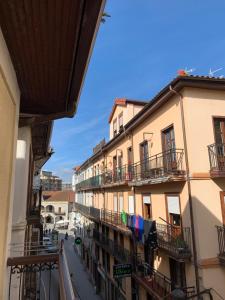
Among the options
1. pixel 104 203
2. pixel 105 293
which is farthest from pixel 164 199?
pixel 105 293

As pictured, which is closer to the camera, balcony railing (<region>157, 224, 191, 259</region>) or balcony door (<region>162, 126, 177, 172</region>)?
balcony railing (<region>157, 224, 191, 259</region>)

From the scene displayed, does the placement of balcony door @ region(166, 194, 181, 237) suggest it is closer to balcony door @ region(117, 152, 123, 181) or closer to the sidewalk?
balcony door @ region(117, 152, 123, 181)

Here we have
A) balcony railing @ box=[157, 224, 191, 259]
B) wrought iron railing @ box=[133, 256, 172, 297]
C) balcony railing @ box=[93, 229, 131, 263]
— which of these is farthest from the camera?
balcony railing @ box=[93, 229, 131, 263]

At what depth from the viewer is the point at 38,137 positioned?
9758 mm

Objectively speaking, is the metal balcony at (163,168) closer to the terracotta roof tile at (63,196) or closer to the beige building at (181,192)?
the beige building at (181,192)

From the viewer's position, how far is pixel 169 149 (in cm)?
981

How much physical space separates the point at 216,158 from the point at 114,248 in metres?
11.9

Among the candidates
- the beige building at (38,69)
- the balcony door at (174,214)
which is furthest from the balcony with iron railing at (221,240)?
the beige building at (38,69)

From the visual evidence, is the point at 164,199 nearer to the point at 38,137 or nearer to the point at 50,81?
the point at 38,137

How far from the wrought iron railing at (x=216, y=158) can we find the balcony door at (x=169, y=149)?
4.27ft

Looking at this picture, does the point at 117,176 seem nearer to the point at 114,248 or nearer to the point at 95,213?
the point at 114,248

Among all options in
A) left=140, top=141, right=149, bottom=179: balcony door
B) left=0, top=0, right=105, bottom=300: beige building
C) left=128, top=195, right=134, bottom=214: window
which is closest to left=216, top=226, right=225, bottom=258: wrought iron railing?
left=140, top=141, right=149, bottom=179: balcony door

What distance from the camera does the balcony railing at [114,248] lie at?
15.7 metres

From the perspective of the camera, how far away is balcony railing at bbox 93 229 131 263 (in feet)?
51.4
